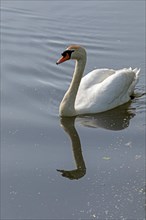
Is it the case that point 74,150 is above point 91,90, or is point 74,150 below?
below

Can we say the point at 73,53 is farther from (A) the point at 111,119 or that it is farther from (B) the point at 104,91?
(A) the point at 111,119

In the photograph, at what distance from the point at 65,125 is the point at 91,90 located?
0.84 metres

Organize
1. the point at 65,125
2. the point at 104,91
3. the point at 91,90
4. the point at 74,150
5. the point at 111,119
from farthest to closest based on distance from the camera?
the point at 91,90 → the point at 104,91 → the point at 111,119 → the point at 65,125 → the point at 74,150

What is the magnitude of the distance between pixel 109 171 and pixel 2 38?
6330mm

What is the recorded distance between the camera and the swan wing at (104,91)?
434 inches

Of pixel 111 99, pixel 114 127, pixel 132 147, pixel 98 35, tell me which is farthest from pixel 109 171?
pixel 98 35

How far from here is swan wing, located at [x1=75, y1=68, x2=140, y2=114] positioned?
11.0m

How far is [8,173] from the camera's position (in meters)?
9.24

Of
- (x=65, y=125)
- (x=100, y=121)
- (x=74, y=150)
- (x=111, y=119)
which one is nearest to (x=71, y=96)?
(x=65, y=125)

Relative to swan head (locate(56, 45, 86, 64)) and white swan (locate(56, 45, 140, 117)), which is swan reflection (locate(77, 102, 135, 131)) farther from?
swan head (locate(56, 45, 86, 64))

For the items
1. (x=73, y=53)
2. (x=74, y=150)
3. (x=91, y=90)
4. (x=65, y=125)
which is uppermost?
(x=73, y=53)

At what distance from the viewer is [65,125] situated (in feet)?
35.3

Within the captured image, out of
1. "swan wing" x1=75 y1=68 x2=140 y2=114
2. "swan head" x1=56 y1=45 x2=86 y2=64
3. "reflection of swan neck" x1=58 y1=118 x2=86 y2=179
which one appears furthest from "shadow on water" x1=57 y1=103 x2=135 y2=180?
"swan head" x1=56 y1=45 x2=86 y2=64

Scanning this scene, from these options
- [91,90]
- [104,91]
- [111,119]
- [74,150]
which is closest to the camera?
[74,150]
